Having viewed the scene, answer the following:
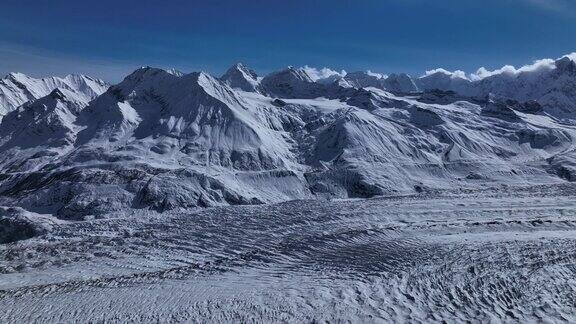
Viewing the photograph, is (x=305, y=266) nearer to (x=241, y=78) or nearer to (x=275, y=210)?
(x=275, y=210)

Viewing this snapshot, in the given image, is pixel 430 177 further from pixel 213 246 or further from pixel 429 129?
pixel 213 246

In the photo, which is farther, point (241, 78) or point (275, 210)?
point (241, 78)

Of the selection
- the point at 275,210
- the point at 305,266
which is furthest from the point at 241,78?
the point at 305,266

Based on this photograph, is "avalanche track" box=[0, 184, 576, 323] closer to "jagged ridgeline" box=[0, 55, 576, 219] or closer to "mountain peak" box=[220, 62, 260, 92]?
"jagged ridgeline" box=[0, 55, 576, 219]

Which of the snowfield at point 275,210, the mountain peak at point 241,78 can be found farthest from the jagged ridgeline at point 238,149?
the mountain peak at point 241,78

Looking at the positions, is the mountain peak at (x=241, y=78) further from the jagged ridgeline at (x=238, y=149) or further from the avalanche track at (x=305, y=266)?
the avalanche track at (x=305, y=266)

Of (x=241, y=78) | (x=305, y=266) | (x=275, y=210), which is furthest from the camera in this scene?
(x=241, y=78)
